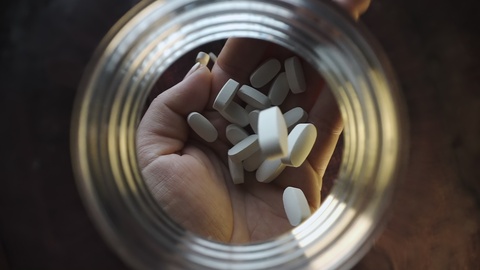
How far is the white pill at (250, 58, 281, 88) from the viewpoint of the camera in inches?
22.4

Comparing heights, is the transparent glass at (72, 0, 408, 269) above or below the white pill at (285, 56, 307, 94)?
below

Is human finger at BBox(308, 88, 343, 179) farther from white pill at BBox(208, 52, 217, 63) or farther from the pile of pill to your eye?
white pill at BBox(208, 52, 217, 63)

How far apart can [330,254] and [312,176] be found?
0.15 meters

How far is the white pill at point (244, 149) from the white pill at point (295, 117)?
0.04 m

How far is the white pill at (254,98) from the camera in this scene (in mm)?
560

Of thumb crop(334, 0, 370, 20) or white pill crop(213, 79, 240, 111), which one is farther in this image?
white pill crop(213, 79, 240, 111)

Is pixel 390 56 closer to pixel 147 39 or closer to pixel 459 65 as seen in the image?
pixel 459 65

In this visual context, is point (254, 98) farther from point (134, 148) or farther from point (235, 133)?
point (134, 148)

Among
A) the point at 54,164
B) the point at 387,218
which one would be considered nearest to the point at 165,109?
the point at 54,164

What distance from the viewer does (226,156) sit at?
59cm

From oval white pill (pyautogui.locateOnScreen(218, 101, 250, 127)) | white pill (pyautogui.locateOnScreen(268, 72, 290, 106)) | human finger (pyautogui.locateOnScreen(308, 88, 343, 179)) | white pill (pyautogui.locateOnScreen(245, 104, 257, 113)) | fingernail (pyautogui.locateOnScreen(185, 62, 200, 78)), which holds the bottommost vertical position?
human finger (pyautogui.locateOnScreen(308, 88, 343, 179))

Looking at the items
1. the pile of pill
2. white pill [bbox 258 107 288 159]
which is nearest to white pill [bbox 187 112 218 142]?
the pile of pill

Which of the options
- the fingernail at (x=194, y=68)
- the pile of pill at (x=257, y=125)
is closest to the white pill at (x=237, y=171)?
the pile of pill at (x=257, y=125)

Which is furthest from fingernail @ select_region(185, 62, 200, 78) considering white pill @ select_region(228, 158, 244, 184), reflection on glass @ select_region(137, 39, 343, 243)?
white pill @ select_region(228, 158, 244, 184)
